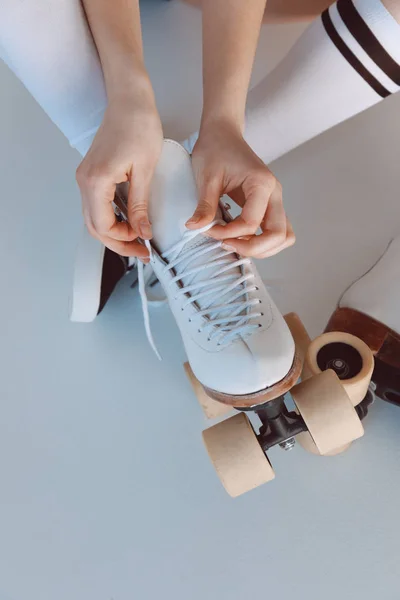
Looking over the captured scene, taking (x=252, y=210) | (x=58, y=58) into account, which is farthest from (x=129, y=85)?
(x=252, y=210)

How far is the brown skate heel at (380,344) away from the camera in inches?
25.8

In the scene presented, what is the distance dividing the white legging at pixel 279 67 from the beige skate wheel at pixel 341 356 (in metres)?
0.31

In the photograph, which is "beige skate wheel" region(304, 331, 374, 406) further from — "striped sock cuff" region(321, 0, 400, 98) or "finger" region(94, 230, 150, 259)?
"striped sock cuff" region(321, 0, 400, 98)

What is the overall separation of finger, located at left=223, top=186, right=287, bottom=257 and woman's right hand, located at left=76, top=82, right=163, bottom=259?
0.10m

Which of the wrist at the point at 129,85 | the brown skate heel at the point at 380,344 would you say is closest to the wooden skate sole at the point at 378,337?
the brown skate heel at the point at 380,344

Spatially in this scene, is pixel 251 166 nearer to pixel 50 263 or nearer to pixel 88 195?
pixel 88 195

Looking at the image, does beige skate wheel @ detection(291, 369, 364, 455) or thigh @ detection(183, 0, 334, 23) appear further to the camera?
thigh @ detection(183, 0, 334, 23)

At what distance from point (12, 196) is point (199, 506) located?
578 millimetres

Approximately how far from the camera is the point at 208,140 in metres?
0.60

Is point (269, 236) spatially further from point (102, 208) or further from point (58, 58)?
point (58, 58)

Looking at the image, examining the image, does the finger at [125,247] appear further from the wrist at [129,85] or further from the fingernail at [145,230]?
the wrist at [129,85]

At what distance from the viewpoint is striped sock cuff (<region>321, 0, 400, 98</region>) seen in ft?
2.08

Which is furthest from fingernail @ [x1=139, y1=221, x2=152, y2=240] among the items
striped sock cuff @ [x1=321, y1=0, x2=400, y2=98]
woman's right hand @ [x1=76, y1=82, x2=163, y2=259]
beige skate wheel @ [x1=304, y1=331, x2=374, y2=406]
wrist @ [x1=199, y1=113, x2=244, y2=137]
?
striped sock cuff @ [x1=321, y1=0, x2=400, y2=98]

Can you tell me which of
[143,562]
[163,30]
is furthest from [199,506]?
[163,30]
